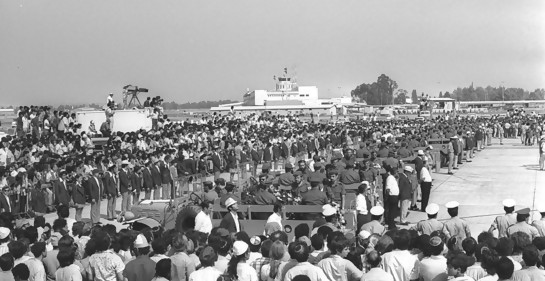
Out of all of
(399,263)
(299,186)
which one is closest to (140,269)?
(399,263)

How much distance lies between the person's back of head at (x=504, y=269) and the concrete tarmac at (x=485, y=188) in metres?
8.42

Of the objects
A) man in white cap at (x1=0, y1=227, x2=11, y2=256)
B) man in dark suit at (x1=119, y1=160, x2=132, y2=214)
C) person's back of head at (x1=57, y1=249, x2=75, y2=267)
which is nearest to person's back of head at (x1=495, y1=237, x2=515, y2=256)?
person's back of head at (x1=57, y1=249, x2=75, y2=267)

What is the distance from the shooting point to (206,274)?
7.80m

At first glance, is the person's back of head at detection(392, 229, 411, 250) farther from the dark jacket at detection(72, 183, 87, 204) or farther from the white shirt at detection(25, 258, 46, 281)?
the dark jacket at detection(72, 183, 87, 204)

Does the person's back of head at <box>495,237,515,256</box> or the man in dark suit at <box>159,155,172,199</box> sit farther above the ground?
the person's back of head at <box>495,237,515,256</box>

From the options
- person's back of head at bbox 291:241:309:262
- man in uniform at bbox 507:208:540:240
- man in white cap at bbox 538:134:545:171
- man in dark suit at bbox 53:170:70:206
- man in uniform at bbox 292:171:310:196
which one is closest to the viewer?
person's back of head at bbox 291:241:309:262

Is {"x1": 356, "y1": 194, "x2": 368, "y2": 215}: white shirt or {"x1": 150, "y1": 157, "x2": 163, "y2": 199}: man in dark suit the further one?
{"x1": 150, "y1": 157, "x2": 163, "y2": 199}: man in dark suit

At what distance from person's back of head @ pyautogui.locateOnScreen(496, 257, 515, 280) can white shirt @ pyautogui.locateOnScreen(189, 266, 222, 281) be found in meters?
3.01

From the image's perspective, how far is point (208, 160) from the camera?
25.7m

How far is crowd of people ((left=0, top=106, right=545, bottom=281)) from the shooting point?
7988mm

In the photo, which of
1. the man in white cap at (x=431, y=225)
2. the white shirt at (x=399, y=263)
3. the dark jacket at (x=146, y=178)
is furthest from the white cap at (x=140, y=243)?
the dark jacket at (x=146, y=178)

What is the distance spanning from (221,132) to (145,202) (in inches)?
876

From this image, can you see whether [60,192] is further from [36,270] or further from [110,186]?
[36,270]

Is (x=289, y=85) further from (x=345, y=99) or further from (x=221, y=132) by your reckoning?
(x=221, y=132)
